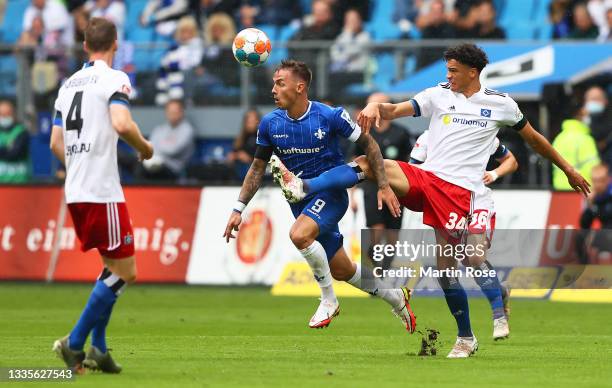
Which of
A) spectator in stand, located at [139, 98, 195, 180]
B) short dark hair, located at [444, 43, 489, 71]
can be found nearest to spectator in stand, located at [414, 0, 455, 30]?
spectator in stand, located at [139, 98, 195, 180]

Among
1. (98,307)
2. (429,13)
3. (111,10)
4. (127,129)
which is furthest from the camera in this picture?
(111,10)

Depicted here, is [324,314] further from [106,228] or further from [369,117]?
[106,228]

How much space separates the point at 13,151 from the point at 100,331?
43.1 ft

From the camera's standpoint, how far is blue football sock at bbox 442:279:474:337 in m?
11.3

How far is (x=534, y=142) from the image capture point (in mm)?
11602

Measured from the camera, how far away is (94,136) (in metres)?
9.54

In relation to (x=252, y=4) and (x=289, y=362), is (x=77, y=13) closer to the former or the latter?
(x=252, y=4)

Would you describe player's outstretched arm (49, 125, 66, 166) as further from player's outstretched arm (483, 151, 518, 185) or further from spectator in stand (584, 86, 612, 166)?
spectator in stand (584, 86, 612, 166)

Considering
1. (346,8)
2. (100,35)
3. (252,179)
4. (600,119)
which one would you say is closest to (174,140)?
(346,8)

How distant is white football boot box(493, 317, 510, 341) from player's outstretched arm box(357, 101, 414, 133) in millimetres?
2233

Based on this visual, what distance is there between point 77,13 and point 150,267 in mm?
8065

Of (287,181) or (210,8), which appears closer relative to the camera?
(287,181)

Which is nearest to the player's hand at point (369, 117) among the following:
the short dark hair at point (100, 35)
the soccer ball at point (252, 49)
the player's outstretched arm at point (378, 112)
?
the player's outstretched arm at point (378, 112)

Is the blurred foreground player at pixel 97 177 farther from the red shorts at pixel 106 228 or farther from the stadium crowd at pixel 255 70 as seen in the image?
the stadium crowd at pixel 255 70
